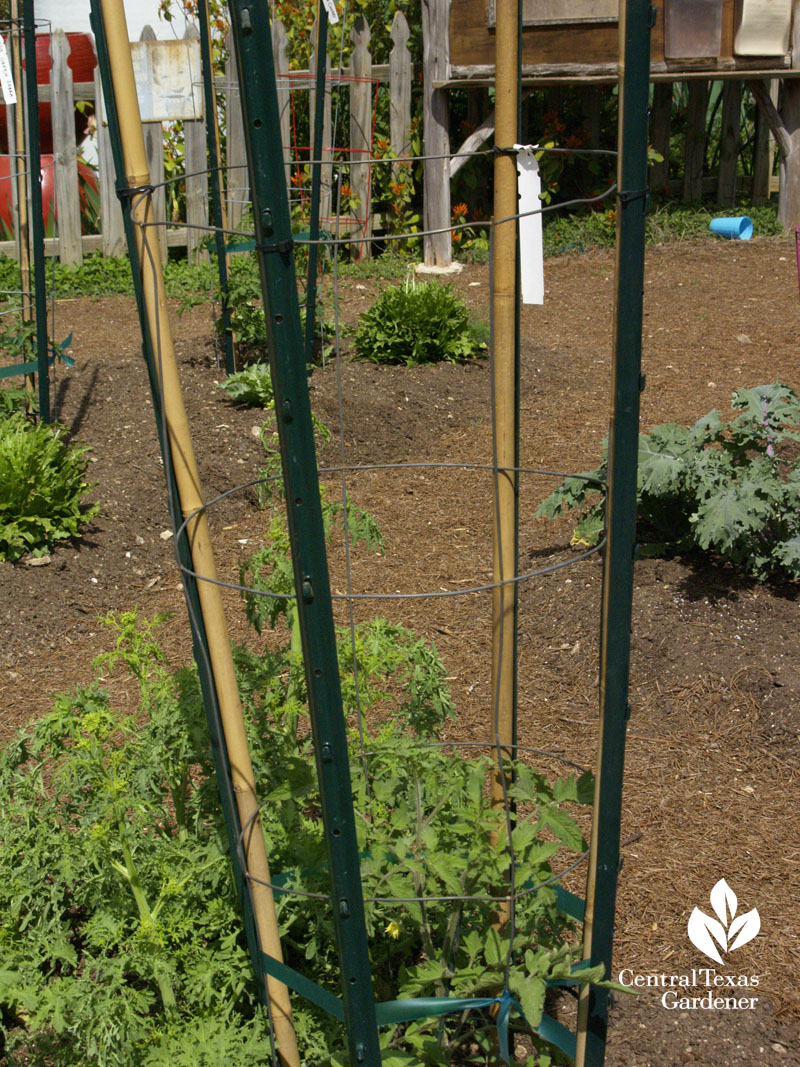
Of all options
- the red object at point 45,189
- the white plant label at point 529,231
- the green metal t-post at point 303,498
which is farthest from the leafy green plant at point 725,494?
the red object at point 45,189

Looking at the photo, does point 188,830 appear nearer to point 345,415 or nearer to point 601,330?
point 345,415

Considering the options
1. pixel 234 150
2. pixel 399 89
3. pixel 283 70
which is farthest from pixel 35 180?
pixel 399 89

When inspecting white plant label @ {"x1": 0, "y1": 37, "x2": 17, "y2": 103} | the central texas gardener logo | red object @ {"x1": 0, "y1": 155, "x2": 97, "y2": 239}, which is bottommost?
the central texas gardener logo

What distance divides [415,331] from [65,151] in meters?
4.17

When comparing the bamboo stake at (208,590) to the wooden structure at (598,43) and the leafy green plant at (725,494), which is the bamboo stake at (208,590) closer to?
the leafy green plant at (725,494)

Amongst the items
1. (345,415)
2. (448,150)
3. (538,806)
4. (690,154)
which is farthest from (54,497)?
(690,154)

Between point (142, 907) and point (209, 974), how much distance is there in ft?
0.54

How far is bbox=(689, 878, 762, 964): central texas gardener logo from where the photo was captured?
229cm

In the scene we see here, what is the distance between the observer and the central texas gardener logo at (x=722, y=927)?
2291mm

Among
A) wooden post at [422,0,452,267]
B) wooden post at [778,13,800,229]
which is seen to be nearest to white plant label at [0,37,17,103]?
wooden post at [422,0,452,267]

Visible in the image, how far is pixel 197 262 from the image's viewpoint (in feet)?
29.1

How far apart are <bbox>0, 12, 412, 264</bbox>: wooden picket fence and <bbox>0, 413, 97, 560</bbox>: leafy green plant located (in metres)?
4.50

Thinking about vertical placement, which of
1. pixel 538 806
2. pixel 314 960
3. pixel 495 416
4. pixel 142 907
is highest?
pixel 495 416

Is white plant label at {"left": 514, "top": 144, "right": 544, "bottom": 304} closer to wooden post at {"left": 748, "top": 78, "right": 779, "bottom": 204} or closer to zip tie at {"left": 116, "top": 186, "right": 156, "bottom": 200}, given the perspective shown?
zip tie at {"left": 116, "top": 186, "right": 156, "bottom": 200}
